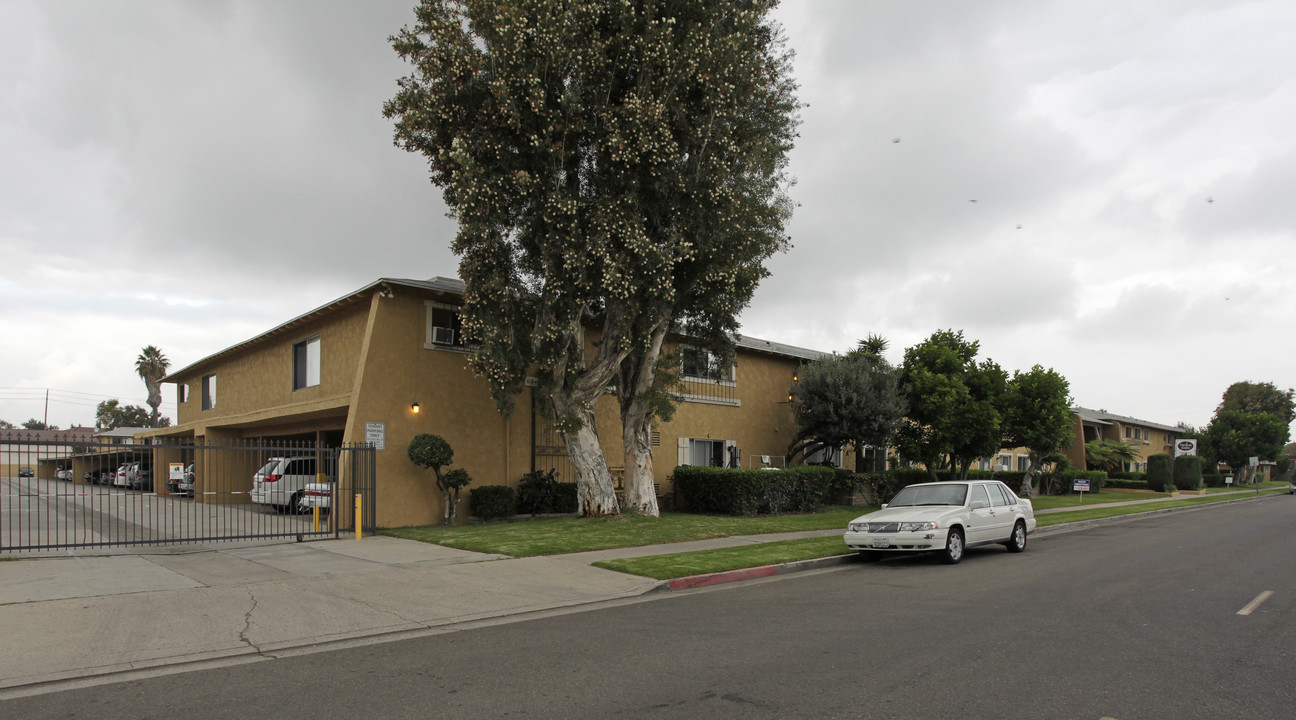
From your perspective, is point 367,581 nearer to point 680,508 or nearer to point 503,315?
point 503,315

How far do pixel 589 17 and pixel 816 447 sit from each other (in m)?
18.2

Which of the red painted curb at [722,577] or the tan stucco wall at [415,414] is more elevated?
the tan stucco wall at [415,414]

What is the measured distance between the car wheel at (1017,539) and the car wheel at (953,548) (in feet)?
7.58

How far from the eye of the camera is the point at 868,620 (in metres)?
8.09

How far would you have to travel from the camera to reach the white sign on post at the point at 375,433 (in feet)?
57.2

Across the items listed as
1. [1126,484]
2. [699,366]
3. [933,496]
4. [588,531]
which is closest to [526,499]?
[588,531]

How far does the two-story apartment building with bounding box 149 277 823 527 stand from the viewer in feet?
58.7

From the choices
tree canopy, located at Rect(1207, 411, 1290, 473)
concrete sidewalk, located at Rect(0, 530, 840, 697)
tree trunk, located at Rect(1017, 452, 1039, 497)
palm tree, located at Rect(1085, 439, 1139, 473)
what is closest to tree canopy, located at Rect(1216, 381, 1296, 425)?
tree canopy, located at Rect(1207, 411, 1290, 473)

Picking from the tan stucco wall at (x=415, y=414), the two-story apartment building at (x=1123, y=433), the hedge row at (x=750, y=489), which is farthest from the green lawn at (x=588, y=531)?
the two-story apartment building at (x=1123, y=433)

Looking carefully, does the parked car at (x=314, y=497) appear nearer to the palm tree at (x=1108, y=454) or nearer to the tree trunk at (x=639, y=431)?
the tree trunk at (x=639, y=431)

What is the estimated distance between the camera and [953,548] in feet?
42.9

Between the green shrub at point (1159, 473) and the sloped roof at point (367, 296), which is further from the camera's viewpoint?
the green shrub at point (1159, 473)

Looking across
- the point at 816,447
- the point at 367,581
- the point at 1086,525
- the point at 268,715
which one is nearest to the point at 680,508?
the point at 816,447

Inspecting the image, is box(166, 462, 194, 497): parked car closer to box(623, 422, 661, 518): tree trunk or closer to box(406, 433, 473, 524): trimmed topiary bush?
box(406, 433, 473, 524): trimmed topiary bush
